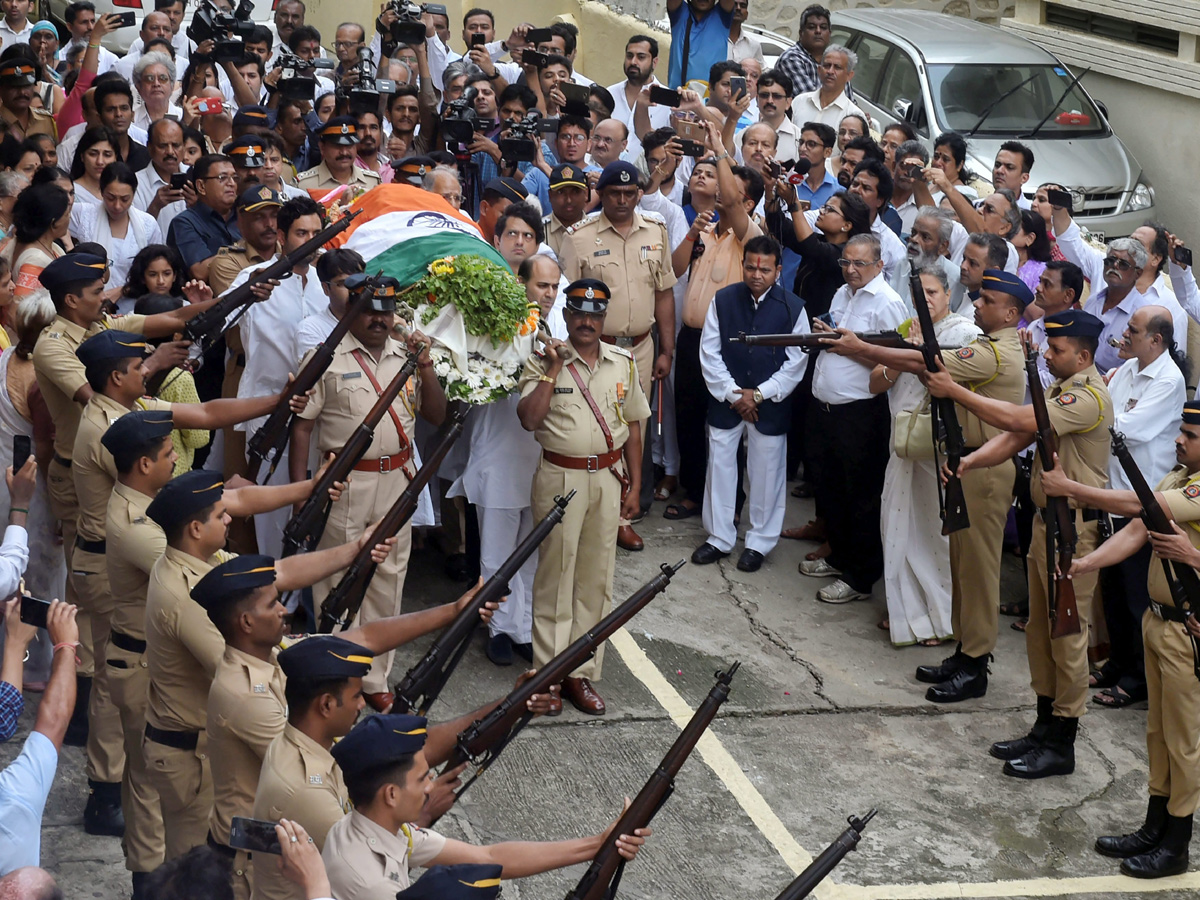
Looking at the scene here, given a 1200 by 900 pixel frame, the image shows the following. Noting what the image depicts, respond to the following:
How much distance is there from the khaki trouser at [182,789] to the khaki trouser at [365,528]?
1728 millimetres

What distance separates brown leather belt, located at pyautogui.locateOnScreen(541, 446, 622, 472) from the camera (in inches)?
283

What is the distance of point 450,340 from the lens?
710cm

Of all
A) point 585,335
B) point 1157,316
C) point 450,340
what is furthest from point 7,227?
point 1157,316

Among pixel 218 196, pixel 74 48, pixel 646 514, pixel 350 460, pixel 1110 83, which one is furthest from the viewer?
pixel 1110 83

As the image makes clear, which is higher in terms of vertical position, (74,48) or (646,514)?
(74,48)

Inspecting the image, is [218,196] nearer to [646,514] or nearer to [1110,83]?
[646,514]

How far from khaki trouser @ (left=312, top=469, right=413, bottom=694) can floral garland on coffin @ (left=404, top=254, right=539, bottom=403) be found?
2.01 feet

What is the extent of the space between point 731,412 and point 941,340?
57.6 inches

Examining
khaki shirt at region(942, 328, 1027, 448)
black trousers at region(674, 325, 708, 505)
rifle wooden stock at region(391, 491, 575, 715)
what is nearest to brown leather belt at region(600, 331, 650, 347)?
black trousers at region(674, 325, 708, 505)

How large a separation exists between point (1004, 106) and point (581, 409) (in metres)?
7.73

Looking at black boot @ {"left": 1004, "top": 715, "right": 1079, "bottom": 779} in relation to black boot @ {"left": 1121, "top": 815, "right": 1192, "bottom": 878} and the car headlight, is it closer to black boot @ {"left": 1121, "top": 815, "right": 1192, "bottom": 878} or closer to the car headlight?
black boot @ {"left": 1121, "top": 815, "right": 1192, "bottom": 878}

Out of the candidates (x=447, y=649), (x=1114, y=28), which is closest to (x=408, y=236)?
(x=447, y=649)

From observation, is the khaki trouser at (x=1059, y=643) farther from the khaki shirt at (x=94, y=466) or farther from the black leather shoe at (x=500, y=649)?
the khaki shirt at (x=94, y=466)

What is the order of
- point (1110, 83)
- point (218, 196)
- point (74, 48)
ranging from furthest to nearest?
point (1110, 83) → point (74, 48) → point (218, 196)
